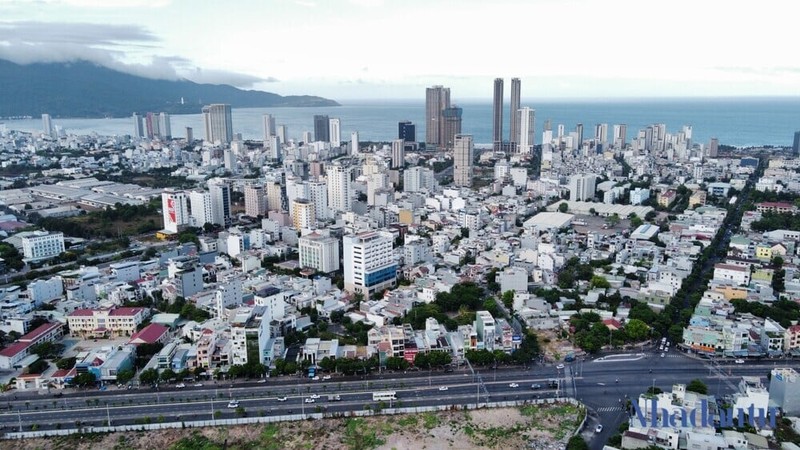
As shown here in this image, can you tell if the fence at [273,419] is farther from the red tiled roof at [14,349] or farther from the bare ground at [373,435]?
the red tiled roof at [14,349]

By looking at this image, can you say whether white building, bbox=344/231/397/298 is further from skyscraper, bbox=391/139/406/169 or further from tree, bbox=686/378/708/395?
skyscraper, bbox=391/139/406/169

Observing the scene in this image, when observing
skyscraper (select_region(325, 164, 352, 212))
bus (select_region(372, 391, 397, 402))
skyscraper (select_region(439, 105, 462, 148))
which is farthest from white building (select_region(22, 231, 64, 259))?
skyscraper (select_region(439, 105, 462, 148))

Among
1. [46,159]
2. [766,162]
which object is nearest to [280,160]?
[46,159]

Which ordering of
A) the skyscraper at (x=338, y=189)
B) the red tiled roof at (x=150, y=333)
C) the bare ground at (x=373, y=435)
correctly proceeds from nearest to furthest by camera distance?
the bare ground at (x=373, y=435) → the red tiled roof at (x=150, y=333) → the skyscraper at (x=338, y=189)

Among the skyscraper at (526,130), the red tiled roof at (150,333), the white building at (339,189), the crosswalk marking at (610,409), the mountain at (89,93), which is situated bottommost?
the crosswalk marking at (610,409)

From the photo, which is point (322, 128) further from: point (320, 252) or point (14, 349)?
point (14, 349)

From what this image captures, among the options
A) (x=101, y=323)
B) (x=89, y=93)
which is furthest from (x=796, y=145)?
(x=89, y=93)

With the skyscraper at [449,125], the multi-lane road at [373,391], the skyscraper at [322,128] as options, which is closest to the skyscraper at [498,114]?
the skyscraper at [449,125]
